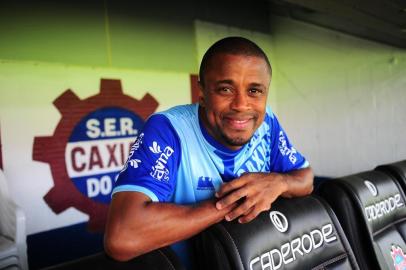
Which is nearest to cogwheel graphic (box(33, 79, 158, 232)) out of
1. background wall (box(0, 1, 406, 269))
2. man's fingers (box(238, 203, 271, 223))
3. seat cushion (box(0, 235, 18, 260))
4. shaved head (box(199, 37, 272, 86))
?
background wall (box(0, 1, 406, 269))

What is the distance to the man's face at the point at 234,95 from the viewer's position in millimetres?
1006

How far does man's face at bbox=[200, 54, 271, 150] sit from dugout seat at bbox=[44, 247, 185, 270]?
0.44 meters

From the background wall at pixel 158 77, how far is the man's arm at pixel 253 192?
1.79 m

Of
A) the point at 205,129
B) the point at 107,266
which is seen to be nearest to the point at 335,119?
the point at 205,129

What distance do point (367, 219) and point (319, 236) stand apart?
0.77 feet

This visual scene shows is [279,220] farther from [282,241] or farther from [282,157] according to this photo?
[282,157]

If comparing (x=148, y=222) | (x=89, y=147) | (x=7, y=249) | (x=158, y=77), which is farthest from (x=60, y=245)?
(x=148, y=222)

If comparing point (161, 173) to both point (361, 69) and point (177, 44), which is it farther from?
point (361, 69)

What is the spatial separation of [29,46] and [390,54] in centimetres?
272

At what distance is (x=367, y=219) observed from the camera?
1.04m

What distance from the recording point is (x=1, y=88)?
2.11 meters

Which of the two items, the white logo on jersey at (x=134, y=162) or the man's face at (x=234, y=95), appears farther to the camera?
the man's face at (x=234, y=95)

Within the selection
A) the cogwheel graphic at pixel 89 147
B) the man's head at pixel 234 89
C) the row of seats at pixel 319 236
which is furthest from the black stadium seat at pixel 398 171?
the cogwheel graphic at pixel 89 147

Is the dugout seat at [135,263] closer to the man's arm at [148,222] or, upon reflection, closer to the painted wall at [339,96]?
the man's arm at [148,222]
